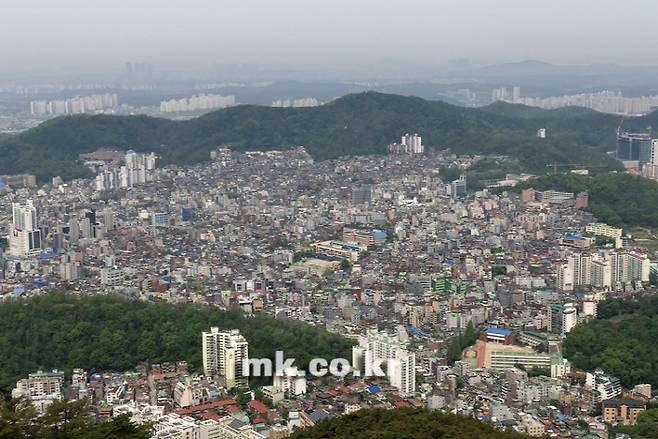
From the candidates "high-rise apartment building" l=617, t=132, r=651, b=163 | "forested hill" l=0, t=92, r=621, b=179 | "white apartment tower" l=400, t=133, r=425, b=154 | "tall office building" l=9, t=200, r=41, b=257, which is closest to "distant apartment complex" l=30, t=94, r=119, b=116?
"forested hill" l=0, t=92, r=621, b=179

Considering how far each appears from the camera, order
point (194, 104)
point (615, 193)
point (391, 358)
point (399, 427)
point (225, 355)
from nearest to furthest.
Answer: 1. point (399, 427)
2. point (391, 358)
3. point (225, 355)
4. point (615, 193)
5. point (194, 104)

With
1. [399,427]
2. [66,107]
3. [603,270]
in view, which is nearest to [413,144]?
[603,270]

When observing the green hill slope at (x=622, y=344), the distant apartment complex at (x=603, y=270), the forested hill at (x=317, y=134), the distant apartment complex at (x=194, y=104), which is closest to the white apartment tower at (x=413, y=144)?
the forested hill at (x=317, y=134)

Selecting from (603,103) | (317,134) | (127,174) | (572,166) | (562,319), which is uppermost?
(603,103)

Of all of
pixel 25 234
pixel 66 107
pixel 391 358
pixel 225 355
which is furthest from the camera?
pixel 66 107

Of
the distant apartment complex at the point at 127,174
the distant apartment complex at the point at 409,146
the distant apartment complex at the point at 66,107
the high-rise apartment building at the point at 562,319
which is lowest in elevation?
the high-rise apartment building at the point at 562,319

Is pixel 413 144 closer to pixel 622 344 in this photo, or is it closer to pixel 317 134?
pixel 317 134

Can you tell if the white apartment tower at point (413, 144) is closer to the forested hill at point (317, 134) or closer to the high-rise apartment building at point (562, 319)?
the forested hill at point (317, 134)
